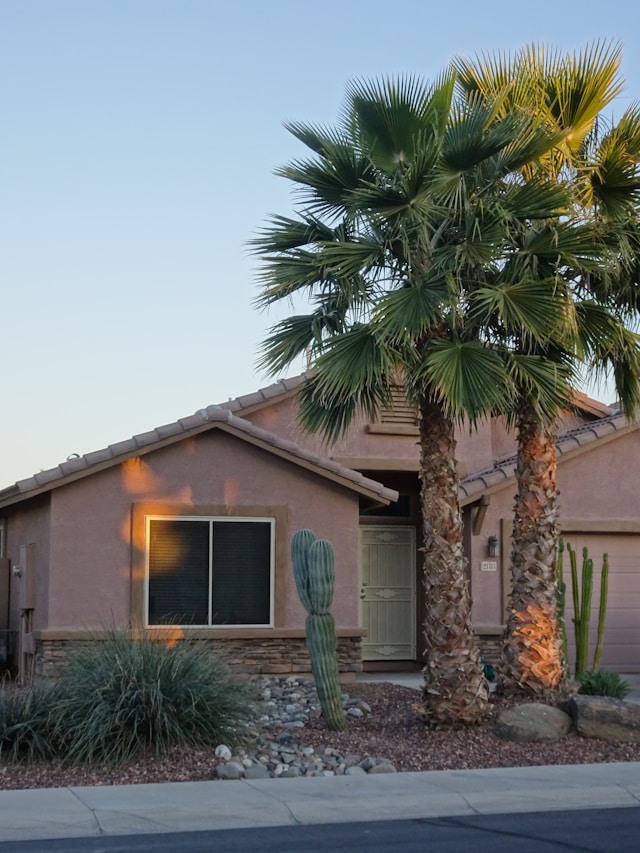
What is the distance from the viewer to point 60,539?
616 inches

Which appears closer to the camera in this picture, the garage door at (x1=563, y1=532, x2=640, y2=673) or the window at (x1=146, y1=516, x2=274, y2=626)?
the window at (x1=146, y1=516, x2=274, y2=626)

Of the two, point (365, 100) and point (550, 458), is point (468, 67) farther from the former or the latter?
point (550, 458)

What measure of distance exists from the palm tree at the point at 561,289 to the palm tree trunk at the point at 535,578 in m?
0.01

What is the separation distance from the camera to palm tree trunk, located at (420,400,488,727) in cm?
1174

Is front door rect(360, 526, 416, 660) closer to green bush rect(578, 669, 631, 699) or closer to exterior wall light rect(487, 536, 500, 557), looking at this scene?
exterior wall light rect(487, 536, 500, 557)

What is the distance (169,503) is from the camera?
633 inches

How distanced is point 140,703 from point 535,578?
4.73 m

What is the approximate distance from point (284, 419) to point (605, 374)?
702 centimetres

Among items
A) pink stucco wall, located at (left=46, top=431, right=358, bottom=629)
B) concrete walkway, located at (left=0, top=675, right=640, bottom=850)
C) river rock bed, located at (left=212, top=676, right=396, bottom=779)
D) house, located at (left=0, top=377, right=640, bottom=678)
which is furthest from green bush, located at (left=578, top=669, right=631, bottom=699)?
pink stucco wall, located at (left=46, top=431, right=358, bottom=629)

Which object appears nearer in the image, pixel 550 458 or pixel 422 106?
pixel 422 106

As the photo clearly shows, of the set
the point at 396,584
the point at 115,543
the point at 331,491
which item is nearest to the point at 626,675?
the point at 396,584

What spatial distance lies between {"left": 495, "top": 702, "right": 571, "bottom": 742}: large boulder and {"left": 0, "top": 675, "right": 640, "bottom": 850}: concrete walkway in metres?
1.13

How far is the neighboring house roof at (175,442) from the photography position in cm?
1541

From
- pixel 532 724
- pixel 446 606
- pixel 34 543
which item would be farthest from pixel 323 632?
pixel 34 543
